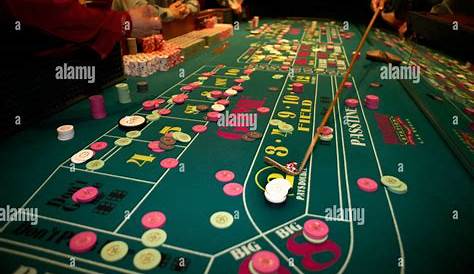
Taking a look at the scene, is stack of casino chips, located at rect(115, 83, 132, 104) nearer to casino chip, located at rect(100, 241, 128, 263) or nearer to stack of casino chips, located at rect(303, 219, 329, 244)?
casino chip, located at rect(100, 241, 128, 263)

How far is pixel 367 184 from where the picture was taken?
2.16 m

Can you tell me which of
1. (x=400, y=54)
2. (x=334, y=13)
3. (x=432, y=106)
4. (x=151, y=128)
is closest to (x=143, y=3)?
(x=151, y=128)

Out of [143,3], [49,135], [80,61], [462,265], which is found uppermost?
[143,3]

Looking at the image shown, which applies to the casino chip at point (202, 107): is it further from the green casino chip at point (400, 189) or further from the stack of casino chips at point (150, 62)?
the green casino chip at point (400, 189)

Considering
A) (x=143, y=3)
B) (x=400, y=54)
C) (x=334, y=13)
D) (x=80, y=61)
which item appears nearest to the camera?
(x=80, y=61)

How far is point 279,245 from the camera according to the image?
1.67 meters

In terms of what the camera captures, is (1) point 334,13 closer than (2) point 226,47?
No

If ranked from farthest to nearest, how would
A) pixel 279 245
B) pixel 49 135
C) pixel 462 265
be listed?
pixel 49 135 < pixel 279 245 < pixel 462 265

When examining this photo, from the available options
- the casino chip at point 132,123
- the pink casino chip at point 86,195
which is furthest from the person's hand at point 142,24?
the pink casino chip at point 86,195

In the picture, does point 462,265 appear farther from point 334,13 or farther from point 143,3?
point 334,13

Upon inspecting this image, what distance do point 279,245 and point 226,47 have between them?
18.5ft

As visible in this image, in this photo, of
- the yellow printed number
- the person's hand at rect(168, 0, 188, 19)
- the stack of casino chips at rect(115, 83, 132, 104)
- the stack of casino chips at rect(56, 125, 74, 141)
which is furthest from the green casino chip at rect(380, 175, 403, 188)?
the person's hand at rect(168, 0, 188, 19)

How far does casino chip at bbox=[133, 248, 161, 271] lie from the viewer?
5.01 ft

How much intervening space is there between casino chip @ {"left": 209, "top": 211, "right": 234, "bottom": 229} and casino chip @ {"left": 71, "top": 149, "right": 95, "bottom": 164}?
125 centimetres
